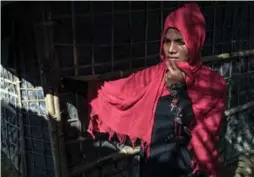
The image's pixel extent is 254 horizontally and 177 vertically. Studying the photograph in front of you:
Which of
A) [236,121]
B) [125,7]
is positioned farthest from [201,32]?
[236,121]

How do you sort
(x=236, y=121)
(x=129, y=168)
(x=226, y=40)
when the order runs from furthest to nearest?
(x=236, y=121) < (x=226, y=40) < (x=129, y=168)

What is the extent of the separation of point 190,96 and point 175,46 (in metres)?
0.40

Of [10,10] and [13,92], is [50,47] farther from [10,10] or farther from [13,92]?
[13,92]

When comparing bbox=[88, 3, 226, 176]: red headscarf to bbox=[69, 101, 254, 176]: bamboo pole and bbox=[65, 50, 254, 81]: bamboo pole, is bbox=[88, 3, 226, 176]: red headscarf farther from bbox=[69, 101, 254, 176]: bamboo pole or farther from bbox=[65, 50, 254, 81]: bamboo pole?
bbox=[69, 101, 254, 176]: bamboo pole

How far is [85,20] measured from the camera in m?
3.58

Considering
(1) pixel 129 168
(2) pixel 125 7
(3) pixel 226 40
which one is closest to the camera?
(2) pixel 125 7

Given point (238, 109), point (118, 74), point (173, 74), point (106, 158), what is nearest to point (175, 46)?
point (173, 74)

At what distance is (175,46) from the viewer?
9.29ft

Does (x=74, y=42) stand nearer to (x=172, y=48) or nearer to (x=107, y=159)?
(x=172, y=48)

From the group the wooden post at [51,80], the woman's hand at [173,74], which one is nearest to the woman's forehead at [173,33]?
the woman's hand at [173,74]

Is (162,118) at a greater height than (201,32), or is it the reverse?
(201,32)

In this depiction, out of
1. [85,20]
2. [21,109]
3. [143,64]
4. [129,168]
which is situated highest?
[85,20]

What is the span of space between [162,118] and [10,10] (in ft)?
5.83

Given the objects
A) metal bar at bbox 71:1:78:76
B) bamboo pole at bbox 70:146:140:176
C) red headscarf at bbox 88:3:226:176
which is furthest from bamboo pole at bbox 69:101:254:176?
metal bar at bbox 71:1:78:76
